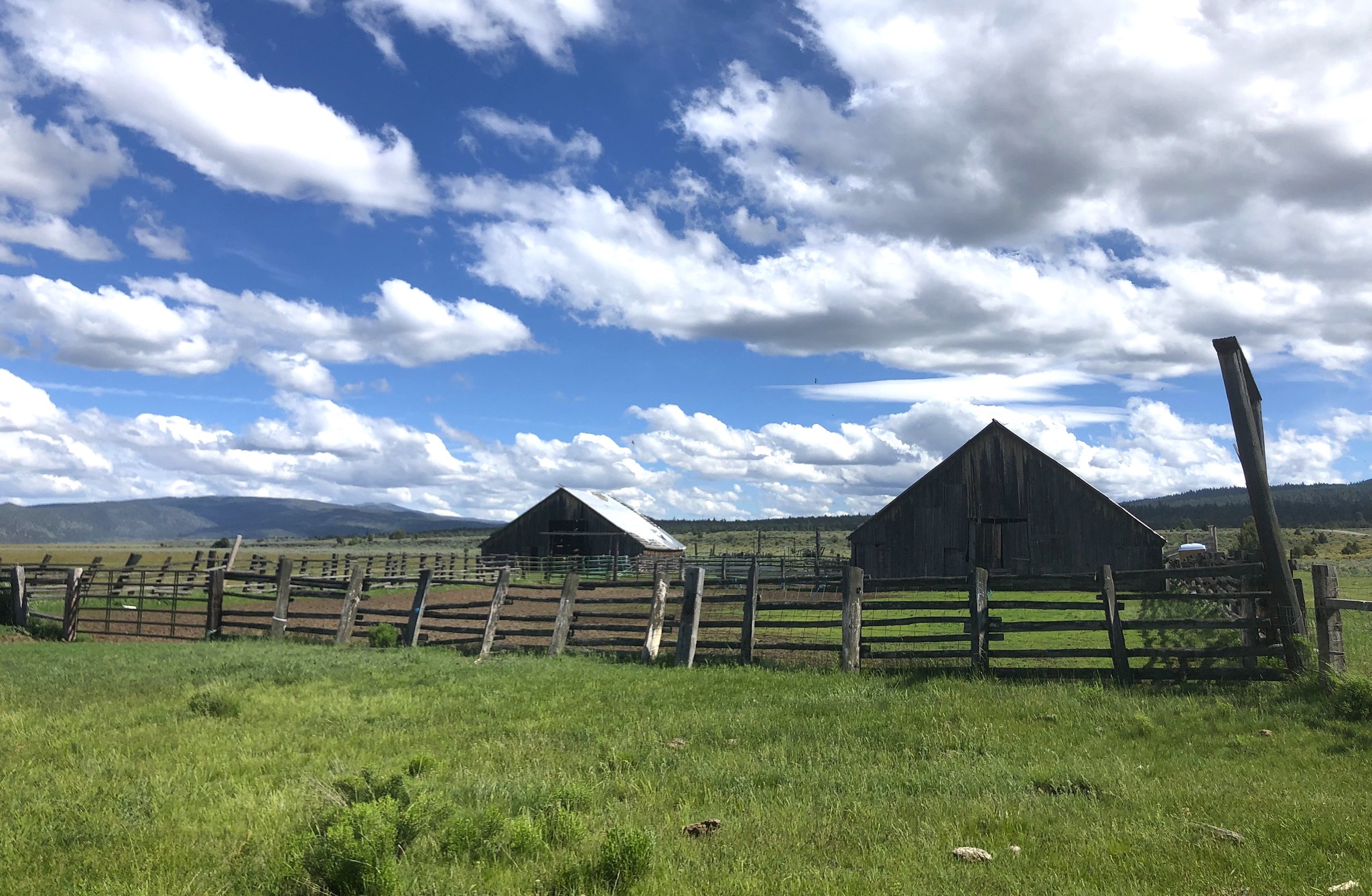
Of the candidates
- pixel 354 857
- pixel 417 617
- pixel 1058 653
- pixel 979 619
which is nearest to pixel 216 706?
pixel 354 857

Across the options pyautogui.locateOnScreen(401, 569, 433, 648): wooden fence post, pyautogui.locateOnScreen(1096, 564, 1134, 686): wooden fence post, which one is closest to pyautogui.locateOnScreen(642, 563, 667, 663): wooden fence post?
pyautogui.locateOnScreen(401, 569, 433, 648): wooden fence post

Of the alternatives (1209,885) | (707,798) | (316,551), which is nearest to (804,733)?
(707,798)

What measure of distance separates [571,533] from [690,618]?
4565cm

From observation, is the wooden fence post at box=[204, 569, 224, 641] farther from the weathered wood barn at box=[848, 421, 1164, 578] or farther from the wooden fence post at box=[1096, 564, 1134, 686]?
the weathered wood barn at box=[848, 421, 1164, 578]

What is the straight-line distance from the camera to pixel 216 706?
10.2 metres

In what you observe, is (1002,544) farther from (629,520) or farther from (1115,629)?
(629,520)

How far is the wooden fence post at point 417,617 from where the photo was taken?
1826cm

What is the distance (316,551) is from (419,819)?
143 meters

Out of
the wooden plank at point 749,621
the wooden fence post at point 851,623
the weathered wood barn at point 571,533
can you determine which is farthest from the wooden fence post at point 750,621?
the weathered wood barn at point 571,533

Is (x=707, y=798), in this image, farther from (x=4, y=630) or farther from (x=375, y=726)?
(x=4, y=630)

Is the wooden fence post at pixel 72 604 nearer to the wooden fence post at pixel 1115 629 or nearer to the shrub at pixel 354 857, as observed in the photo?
the shrub at pixel 354 857

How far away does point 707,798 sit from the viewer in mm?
6695

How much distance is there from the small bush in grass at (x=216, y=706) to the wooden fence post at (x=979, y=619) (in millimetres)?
9369

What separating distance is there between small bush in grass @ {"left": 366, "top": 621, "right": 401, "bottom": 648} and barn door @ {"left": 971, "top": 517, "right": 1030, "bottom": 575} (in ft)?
85.6
